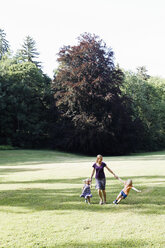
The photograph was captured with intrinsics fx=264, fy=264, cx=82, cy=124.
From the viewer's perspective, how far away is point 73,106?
1591 inches

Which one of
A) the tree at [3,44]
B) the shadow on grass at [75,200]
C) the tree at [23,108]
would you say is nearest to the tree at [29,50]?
the tree at [3,44]

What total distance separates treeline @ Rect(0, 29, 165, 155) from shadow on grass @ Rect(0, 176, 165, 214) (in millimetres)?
26329

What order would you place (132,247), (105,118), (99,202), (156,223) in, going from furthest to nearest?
(105,118)
(99,202)
(156,223)
(132,247)

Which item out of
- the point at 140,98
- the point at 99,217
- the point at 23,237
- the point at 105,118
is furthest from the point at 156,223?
the point at 140,98

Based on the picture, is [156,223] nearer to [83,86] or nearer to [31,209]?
[31,209]

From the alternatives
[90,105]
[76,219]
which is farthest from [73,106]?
[76,219]

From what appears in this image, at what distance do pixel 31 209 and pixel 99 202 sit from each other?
2.35m

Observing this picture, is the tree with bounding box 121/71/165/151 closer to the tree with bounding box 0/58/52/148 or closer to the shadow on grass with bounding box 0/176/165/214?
the tree with bounding box 0/58/52/148

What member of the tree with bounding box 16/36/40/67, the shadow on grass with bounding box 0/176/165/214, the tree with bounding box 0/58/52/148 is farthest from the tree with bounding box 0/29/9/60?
the shadow on grass with bounding box 0/176/165/214

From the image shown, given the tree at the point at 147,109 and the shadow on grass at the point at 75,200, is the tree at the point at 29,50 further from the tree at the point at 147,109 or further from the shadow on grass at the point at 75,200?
the shadow on grass at the point at 75,200

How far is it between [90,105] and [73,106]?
8.78 feet

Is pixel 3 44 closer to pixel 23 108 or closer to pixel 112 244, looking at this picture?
pixel 23 108

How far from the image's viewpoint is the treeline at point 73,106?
3900 cm

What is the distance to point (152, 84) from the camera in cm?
6128
